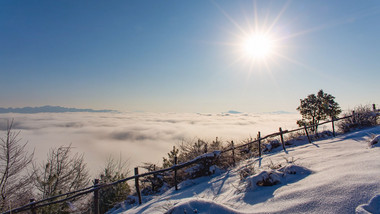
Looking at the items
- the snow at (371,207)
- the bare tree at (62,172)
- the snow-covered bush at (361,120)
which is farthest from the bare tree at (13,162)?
the snow-covered bush at (361,120)

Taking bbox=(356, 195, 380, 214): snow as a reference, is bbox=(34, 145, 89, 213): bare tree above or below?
below

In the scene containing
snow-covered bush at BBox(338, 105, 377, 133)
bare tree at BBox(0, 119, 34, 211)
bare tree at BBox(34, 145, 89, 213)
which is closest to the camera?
snow-covered bush at BBox(338, 105, 377, 133)

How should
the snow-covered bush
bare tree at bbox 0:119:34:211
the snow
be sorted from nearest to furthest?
the snow, the snow-covered bush, bare tree at bbox 0:119:34:211

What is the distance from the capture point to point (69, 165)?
819 inches

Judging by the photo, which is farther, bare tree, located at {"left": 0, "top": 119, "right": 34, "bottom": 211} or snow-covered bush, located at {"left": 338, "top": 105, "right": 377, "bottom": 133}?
bare tree, located at {"left": 0, "top": 119, "right": 34, "bottom": 211}

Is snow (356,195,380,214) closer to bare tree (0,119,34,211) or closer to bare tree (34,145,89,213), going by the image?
bare tree (0,119,34,211)

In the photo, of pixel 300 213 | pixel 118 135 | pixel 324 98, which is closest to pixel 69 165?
pixel 300 213

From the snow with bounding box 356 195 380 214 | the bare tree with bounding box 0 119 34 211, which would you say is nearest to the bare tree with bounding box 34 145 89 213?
the bare tree with bounding box 0 119 34 211

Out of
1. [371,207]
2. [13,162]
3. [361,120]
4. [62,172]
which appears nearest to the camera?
[371,207]

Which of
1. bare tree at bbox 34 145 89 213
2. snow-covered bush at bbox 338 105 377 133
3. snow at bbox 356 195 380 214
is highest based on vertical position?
snow-covered bush at bbox 338 105 377 133

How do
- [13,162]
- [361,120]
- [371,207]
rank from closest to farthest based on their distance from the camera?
1. [371,207]
2. [361,120]
3. [13,162]

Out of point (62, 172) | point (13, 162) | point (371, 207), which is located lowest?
point (62, 172)

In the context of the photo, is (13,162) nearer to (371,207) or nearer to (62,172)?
(62,172)

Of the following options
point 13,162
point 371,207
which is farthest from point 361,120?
point 13,162
